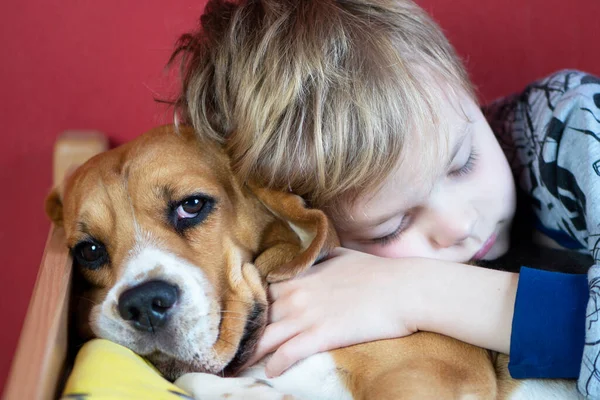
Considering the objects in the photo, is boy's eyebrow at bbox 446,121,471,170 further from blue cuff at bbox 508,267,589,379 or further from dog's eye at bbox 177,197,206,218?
dog's eye at bbox 177,197,206,218

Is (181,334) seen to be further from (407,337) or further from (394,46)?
(394,46)

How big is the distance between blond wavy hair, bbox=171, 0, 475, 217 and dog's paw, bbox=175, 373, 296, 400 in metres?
0.40

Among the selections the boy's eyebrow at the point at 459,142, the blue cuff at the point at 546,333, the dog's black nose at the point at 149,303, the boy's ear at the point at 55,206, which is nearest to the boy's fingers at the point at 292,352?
the dog's black nose at the point at 149,303

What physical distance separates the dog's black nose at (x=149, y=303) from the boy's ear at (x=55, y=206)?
0.52 metres

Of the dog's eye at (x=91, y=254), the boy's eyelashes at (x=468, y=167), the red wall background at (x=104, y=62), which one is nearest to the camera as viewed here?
the dog's eye at (x=91, y=254)

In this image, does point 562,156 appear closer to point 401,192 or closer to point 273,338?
point 401,192

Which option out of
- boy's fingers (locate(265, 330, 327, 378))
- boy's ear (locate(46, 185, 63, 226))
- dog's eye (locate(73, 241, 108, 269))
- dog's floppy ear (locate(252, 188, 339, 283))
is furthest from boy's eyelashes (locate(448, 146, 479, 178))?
boy's ear (locate(46, 185, 63, 226))

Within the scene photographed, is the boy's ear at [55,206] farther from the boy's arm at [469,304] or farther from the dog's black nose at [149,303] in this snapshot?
the boy's arm at [469,304]

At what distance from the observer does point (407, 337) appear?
4.39ft

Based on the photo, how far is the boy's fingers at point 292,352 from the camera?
1.31 meters

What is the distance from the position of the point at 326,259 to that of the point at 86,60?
108 cm

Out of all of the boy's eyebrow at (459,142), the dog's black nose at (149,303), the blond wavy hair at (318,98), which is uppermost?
the blond wavy hair at (318,98)

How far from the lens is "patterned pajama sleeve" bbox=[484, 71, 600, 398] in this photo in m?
1.47

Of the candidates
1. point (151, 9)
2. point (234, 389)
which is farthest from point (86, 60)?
point (234, 389)
